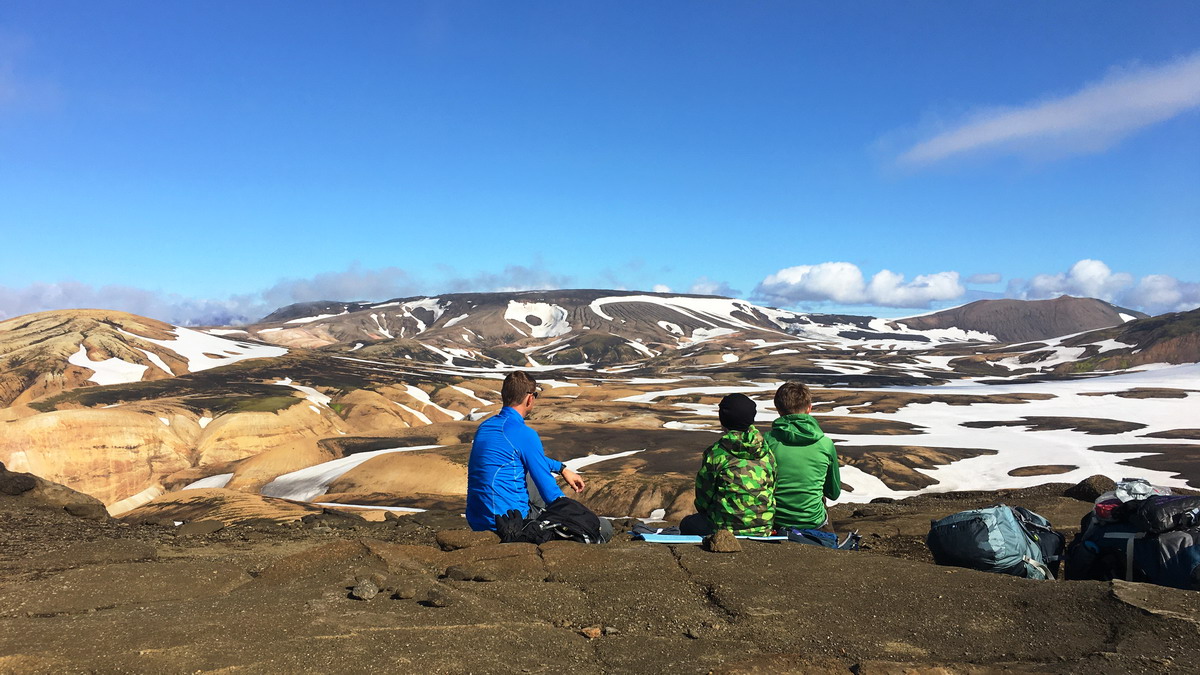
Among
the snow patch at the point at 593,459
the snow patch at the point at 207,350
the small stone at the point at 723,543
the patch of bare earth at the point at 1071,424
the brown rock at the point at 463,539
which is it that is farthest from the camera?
the snow patch at the point at 207,350

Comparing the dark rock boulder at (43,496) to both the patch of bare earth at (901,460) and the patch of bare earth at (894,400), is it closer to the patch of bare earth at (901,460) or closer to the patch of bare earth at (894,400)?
the patch of bare earth at (901,460)

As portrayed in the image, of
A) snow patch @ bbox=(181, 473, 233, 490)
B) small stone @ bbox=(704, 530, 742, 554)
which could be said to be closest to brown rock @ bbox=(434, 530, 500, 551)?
small stone @ bbox=(704, 530, 742, 554)

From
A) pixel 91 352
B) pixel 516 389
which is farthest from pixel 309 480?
pixel 91 352

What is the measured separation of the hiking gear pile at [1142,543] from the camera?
20.2 ft

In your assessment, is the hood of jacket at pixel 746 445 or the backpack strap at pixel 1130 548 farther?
the hood of jacket at pixel 746 445

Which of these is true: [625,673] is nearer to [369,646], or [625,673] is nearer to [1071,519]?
[369,646]

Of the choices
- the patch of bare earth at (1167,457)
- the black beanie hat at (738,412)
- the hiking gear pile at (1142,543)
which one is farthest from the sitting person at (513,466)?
the patch of bare earth at (1167,457)

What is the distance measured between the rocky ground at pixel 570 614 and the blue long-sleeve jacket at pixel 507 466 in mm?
532

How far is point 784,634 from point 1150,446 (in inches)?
2182

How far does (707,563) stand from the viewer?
23.6ft

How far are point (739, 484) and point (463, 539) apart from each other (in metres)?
3.18

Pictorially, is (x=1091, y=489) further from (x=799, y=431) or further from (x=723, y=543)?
(x=723, y=543)

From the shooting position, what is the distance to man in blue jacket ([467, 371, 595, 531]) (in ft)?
25.7

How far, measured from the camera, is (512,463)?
7895 mm
